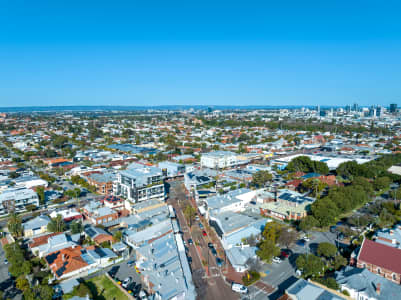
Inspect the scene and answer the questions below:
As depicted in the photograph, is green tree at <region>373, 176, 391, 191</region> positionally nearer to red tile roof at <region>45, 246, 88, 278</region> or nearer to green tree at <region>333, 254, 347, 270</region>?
green tree at <region>333, 254, 347, 270</region>

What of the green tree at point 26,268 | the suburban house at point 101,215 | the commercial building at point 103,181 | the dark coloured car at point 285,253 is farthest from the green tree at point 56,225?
the dark coloured car at point 285,253

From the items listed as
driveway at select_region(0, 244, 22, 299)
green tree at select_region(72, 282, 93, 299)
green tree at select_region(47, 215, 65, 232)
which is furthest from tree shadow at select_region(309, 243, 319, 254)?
green tree at select_region(47, 215, 65, 232)

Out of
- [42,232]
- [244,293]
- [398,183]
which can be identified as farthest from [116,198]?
[398,183]

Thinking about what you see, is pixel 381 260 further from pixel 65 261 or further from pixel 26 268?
pixel 26 268

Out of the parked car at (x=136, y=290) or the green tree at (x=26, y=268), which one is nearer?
the parked car at (x=136, y=290)

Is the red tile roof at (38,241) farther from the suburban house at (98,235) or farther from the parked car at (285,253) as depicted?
the parked car at (285,253)

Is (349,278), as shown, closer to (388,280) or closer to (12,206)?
(388,280)
